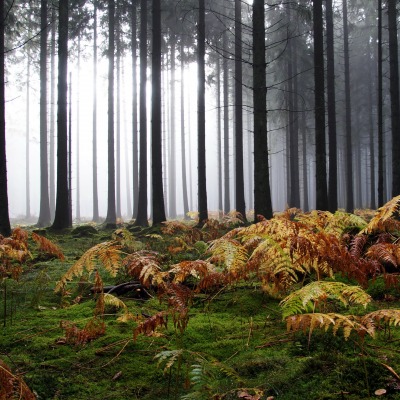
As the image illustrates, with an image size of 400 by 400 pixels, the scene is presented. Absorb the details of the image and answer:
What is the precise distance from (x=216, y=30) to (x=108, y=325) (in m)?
24.8

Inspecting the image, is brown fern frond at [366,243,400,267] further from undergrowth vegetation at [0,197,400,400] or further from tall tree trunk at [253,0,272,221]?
tall tree trunk at [253,0,272,221]

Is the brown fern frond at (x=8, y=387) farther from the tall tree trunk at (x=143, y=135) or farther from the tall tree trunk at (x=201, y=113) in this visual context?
the tall tree trunk at (x=143, y=135)

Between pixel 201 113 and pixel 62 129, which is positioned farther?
pixel 201 113

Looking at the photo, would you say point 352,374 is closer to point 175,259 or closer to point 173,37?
point 175,259

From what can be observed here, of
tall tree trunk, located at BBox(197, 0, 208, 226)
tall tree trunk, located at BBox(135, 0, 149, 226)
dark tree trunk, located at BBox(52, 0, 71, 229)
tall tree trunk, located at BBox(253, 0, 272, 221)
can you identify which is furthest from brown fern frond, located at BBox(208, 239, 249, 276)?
tall tree trunk, located at BBox(135, 0, 149, 226)

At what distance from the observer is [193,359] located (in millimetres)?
2393

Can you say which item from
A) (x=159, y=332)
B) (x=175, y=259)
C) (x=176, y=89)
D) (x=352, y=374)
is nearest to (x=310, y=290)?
(x=352, y=374)

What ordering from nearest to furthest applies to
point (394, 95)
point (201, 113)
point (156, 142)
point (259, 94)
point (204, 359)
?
point (204, 359)
point (259, 94)
point (156, 142)
point (394, 95)
point (201, 113)

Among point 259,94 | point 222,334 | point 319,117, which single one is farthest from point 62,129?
point 222,334

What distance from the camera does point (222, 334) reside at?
9.48 ft

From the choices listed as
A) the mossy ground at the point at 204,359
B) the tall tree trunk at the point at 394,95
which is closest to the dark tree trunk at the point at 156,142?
the tall tree trunk at the point at 394,95

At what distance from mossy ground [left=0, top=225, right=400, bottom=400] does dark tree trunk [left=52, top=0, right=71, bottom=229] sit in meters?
9.92

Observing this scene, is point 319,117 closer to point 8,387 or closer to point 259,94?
point 259,94

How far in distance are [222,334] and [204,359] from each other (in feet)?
2.88
